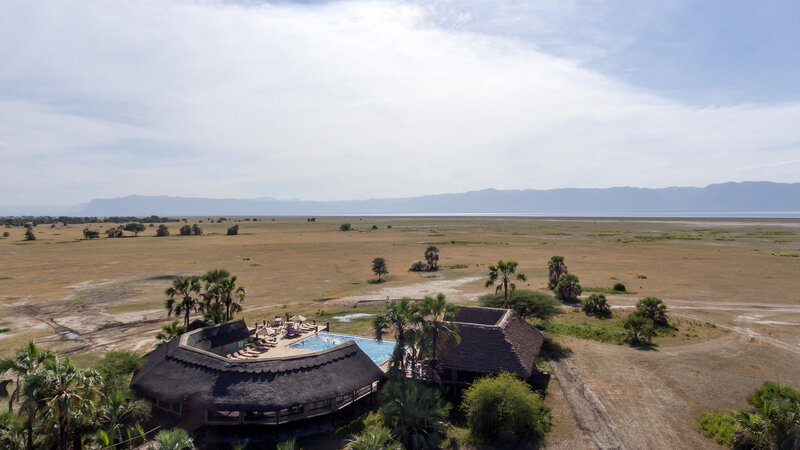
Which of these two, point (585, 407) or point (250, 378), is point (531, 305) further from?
point (250, 378)

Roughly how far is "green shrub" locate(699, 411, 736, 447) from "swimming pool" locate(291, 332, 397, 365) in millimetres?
19367

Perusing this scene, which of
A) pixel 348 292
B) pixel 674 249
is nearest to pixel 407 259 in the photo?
pixel 348 292

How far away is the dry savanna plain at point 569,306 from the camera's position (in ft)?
78.3

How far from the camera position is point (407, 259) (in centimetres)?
8138

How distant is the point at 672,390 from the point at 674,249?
83.5m

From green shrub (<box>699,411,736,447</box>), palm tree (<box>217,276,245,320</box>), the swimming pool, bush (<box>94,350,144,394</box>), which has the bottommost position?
green shrub (<box>699,411,736,447</box>)

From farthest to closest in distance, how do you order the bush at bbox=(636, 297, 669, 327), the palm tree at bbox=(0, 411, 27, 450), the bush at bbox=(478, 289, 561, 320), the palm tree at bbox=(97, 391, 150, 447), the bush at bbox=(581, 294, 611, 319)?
the bush at bbox=(581, 294, 611, 319)
the bush at bbox=(636, 297, 669, 327)
the bush at bbox=(478, 289, 561, 320)
the palm tree at bbox=(97, 391, 150, 447)
the palm tree at bbox=(0, 411, 27, 450)

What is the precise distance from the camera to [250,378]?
1973 centimetres

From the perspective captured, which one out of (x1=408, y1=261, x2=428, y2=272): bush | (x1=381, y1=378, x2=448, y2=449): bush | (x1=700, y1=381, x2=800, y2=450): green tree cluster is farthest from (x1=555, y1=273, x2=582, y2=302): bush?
(x1=381, y1=378, x2=448, y2=449): bush

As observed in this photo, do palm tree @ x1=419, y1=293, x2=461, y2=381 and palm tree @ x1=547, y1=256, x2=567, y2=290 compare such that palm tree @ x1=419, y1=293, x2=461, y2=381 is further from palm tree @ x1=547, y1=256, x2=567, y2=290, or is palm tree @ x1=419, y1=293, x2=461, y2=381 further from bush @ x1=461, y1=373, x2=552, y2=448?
palm tree @ x1=547, y1=256, x2=567, y2=290

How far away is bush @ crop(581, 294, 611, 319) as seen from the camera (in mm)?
42062

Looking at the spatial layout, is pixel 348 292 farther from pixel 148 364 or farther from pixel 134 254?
A: pixel 134 254

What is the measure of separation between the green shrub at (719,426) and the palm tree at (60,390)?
28136mm

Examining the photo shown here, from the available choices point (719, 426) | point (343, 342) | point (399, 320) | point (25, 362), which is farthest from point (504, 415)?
point (25, 362)
